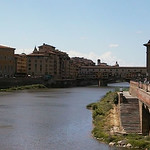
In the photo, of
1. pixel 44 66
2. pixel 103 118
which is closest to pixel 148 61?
pixel 103 118

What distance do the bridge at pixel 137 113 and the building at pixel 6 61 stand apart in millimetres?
78467

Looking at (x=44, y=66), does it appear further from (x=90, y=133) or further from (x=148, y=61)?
(x=90, y=133)

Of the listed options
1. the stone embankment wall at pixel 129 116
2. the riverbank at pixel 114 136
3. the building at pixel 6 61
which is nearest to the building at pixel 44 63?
the building at pixel 6 61

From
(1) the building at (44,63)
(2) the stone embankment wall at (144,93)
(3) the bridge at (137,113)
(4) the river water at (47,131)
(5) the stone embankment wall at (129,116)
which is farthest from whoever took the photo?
(1) the building at (44,63)

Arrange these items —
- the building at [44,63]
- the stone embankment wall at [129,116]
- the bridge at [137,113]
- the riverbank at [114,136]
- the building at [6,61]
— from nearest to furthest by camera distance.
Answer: the riverbank at [114,136] → the bridge at [137,113] → the stone embankment wall at [129,116] → the building at [6,61] → the building at [44,63]

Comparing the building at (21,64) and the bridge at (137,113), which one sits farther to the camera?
the building at (21,64)

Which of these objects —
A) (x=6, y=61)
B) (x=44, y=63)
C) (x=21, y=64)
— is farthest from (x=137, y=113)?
(x=21, y=64)

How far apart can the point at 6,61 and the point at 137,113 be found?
84.0 metres

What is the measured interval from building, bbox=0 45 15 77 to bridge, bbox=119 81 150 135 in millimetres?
78467

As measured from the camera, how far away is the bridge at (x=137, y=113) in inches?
991

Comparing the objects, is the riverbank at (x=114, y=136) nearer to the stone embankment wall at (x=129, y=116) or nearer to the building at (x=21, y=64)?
the stone embankment wall at (x=129, y=116)

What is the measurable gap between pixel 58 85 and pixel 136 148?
3884 inches

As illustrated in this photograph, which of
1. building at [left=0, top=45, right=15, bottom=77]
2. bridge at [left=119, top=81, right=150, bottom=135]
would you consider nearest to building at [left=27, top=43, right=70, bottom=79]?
building at [left=0, top=45, right=15, bottom=77]

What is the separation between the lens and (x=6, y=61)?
10950cm
